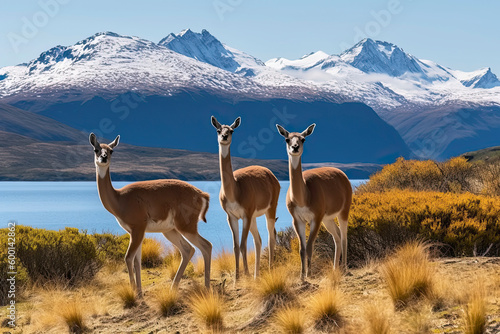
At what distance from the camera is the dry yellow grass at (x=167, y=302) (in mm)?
9047

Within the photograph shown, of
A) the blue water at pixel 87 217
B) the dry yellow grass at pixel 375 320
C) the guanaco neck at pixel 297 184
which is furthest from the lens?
the blue water at pixel 87 217

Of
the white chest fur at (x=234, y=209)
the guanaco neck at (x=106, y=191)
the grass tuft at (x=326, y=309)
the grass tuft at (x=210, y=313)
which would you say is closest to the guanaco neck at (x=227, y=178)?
the white chest fur at (x=234, y=209)

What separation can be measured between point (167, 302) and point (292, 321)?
2.46m

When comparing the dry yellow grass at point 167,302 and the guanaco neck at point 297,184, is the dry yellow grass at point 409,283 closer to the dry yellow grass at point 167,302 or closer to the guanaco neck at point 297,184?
the guanaco neck at point 297,184

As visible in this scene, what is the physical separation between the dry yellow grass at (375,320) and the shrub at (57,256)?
23.3 ft

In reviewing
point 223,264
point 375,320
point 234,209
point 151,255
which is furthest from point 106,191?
point 151,255

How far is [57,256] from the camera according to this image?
495 inches

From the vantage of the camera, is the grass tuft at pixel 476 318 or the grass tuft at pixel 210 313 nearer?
the grass tuft at pixel 476 318

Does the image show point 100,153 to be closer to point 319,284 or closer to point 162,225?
point 162,225

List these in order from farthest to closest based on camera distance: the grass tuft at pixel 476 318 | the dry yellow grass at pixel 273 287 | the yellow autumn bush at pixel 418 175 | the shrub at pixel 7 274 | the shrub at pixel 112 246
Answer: the yellow autumn bush at pixel 418 175 < the shrub at pixel 112 246 < the shrub at pixel 7 274 < the dry yellow grass at pixel 273 287 < the grass tuft at pixel 476 318

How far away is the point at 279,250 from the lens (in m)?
13.6

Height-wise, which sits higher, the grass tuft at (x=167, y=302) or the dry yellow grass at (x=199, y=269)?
the grass tuft at (x=167, y=302)

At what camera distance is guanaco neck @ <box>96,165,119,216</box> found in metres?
9.13

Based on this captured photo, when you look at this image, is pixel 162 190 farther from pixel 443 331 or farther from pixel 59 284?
pixel 443 331
